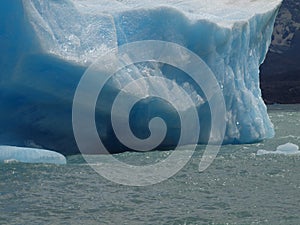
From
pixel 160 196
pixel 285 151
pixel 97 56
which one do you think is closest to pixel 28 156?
pixel 97 56

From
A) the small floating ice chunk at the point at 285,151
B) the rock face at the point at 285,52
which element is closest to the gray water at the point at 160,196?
the small floating ice chunk at the point at 285,151

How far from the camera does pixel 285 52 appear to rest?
900 inches

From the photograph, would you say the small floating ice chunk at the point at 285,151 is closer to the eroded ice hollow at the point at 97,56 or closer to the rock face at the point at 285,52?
the eroded ice hollow at the point at 97,56

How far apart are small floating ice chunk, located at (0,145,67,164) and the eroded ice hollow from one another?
0.52 m

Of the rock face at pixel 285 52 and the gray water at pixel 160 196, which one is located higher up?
the gray water at pixel 160 196

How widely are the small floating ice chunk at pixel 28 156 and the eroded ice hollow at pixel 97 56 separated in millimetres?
518

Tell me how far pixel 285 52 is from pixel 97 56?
19.0m

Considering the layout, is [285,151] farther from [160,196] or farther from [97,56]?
[160,196]

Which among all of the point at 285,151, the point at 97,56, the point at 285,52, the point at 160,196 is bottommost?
the point at 285,52

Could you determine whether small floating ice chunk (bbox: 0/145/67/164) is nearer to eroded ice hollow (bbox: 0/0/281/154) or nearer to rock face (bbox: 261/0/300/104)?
eroded ice hollow (bbox: 0/0/281/154)

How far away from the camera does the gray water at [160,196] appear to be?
2871 millimetres

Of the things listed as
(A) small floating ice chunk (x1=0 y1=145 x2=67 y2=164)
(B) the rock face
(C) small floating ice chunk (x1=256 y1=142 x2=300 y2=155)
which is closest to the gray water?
(A) small floating ice chunk (x1=0 y1=145 x2=67 y2=164)

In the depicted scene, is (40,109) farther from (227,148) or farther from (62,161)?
(227,148)

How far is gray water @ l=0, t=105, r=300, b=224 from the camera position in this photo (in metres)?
2.87
